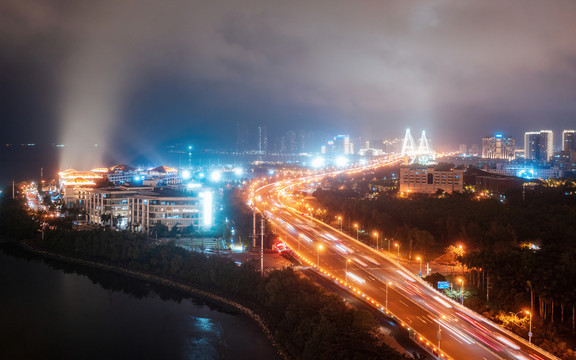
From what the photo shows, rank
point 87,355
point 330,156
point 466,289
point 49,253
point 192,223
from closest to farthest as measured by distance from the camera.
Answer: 1. point 87,355
2. point 466,289
3. point 49,253
4. point 192,223
5. point 330,156

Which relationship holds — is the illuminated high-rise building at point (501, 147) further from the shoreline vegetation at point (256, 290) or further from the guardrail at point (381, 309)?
the shoreline vegetation at point (256, 290)

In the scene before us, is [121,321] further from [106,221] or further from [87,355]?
[106,221]

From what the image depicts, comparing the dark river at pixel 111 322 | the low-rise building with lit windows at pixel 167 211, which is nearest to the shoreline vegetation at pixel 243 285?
the dark river at pixel 111 322

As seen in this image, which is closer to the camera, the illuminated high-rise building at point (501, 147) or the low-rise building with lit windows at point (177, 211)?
the low-rise building with lit windows at point (177, 211)

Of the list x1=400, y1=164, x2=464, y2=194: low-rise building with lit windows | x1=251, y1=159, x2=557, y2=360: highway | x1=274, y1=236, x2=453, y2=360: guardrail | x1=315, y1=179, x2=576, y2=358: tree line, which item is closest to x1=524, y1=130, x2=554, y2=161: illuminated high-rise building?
x1=400, y1=164, x2=464, y2=194: low-rise building with lit windows

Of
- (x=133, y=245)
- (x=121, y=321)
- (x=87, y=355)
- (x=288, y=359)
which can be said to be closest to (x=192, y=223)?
(x=133, y=245)
